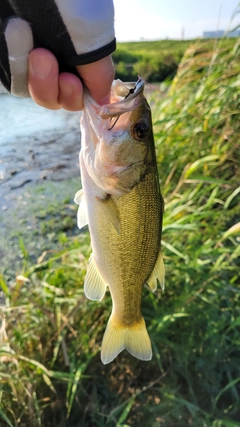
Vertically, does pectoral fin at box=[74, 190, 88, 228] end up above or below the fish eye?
below

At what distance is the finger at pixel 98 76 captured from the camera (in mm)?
1079

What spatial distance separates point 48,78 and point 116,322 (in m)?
1.14

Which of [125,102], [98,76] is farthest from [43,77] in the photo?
[125,102]

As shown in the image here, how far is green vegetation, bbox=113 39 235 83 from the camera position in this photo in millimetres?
5525

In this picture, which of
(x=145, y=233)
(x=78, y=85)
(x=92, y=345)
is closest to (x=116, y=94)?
(x=78, y=85)

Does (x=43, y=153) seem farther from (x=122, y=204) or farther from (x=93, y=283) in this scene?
(x=122, y=204)

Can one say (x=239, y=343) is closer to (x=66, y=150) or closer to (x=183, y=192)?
(x=183, y=192)

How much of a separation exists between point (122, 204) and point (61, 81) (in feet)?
1.85

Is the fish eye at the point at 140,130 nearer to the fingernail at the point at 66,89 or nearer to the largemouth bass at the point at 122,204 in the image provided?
the largemouth bass at the point at 122,204

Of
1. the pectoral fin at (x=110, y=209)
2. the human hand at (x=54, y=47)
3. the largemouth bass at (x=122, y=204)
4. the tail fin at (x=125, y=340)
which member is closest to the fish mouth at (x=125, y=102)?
the largemouth bass at (x=122, y=204)

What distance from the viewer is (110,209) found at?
1482 millimetres

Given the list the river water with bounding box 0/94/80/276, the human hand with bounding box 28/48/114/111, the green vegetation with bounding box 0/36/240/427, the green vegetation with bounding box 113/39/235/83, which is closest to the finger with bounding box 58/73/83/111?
the human hand with bounding box 28/48/114/111

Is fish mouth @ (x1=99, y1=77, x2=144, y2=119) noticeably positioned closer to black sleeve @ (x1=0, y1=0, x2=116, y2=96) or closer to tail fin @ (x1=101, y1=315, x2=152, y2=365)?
black sleeve @ (x1=0, y1=0, x2=116, y2=96)

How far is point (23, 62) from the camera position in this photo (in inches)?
39.4
